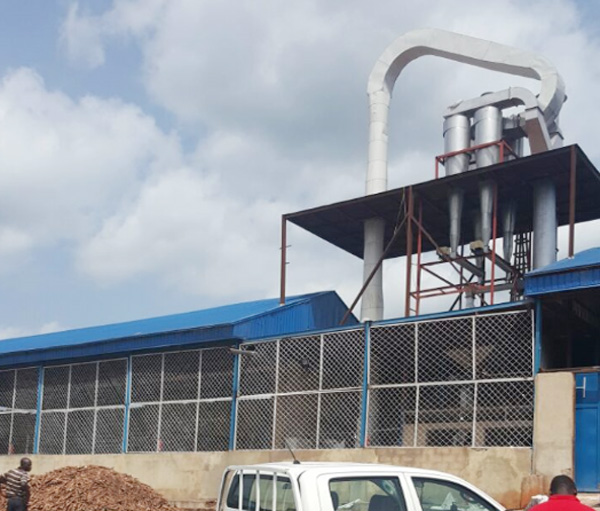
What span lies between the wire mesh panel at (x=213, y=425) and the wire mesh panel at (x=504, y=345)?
624cm

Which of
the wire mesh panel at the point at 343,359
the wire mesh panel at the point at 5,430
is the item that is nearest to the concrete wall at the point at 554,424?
the wire mesh panel at the point at 343,359

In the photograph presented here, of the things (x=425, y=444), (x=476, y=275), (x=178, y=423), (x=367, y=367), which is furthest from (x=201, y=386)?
(x=476, y=275)

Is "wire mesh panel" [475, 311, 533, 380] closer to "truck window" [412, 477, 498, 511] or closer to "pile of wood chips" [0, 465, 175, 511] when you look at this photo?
"pile of wood chips" [0, 465, 175, 511]

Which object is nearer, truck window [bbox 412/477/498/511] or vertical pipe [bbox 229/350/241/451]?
truck window [bbox 412/477/498/511]

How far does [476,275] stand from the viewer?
Result: 77.0 feet

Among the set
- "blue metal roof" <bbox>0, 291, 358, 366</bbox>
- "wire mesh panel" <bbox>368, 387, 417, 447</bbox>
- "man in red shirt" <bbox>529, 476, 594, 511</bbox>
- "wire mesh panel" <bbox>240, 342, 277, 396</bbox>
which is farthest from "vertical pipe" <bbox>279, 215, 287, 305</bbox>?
"man in red shirt" <bbox>529, 476, 594, 511</bbox>

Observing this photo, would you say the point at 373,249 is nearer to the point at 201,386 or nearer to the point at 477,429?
the point at 201,386

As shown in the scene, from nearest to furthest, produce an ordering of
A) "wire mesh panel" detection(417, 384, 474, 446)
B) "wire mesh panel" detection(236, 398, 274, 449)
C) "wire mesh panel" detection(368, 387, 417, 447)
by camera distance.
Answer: "wire mesh panel" detection(417, 384, 474, 446)
"wire mesh panel" detection(368, 387, 417, 447)
"wire mesh panel" detection(236, 398, 274, 449)

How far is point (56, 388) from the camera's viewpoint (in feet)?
79.2

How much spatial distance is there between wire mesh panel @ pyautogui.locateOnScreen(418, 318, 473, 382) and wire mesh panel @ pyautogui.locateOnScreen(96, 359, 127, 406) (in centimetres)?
839

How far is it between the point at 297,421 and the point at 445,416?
346cm

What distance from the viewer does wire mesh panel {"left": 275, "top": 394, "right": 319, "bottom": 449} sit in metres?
18.6

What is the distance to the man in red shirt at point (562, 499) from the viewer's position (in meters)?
5.33

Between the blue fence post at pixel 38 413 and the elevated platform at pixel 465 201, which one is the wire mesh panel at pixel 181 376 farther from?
the blue fence post at pixel 38 413
